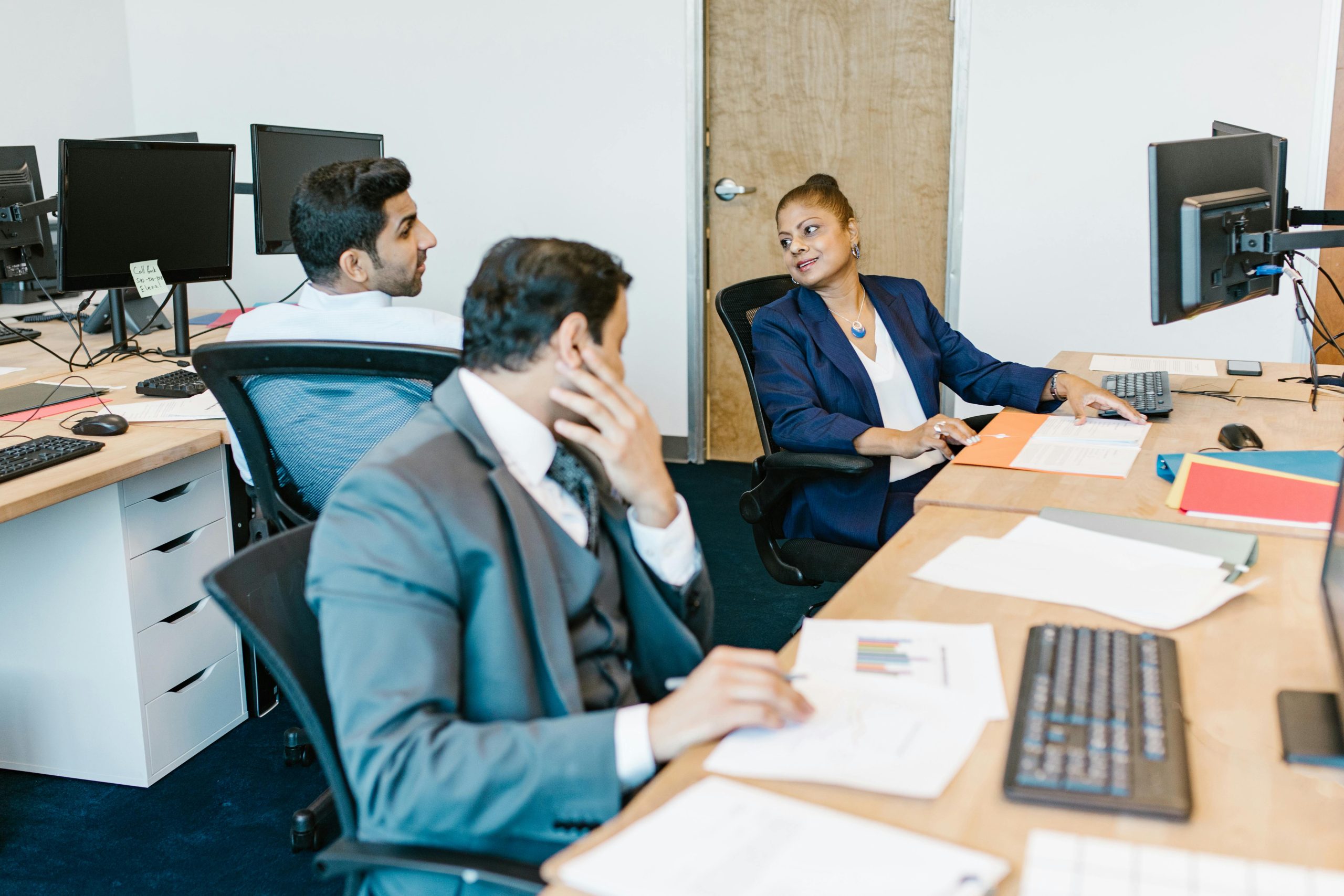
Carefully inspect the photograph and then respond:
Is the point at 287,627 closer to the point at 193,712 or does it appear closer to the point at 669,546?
the point at 669,546

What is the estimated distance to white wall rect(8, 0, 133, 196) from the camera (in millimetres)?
4285

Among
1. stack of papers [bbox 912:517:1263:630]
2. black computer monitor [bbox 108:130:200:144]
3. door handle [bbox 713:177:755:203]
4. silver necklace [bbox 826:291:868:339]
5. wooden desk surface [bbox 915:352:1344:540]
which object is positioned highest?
black computer monitor [bbox 108:130:200:144]

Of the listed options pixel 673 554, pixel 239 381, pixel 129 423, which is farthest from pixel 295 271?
pixel 673 554

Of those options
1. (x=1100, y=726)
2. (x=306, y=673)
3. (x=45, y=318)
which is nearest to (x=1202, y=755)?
(x=1100, y=726)

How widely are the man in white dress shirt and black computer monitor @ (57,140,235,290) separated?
67 centimetres

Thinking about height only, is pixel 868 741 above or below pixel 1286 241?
below

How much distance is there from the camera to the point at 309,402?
5.75 ft

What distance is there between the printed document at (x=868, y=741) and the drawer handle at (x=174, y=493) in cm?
161

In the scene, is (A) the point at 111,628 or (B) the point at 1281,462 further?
(A) the point at 111,628

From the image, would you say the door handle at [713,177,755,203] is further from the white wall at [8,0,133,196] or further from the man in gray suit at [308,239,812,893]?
the man in gray suit at [308,239,812,893]

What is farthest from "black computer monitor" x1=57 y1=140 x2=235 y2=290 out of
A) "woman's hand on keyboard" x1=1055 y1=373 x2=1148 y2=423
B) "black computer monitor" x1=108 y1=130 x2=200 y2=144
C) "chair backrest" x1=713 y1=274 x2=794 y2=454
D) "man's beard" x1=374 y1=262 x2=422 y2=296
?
"woman's hand on keyboard" x1=1055 y1=373 x2=1148 y2=423

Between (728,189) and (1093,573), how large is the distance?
10.1ft

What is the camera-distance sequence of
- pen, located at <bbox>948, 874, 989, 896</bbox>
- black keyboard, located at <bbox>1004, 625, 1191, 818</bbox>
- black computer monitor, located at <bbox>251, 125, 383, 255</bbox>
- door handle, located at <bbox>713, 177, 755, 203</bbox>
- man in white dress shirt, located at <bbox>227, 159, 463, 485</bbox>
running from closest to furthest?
pen, located at <bbox>948, 874, 989, 896</bbox> < black keyboard, located at <bbox>1004, 625, 1191, 818</bbox> < man in white dress shirt, located at <bbox>227, 159, 463, 485</bbox> < black computer monitor, located at <bbox>251, 125, 383, 255</bbox> < door handle, located at <bbox>713, 177, 755, 203</bbox>

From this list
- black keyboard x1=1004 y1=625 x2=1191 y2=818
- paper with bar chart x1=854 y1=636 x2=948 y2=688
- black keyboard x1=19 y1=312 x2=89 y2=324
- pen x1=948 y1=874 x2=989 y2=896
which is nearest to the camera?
pen x1=948 y1=874 x2=989 y2=896
